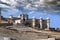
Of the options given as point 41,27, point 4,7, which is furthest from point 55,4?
point 4,7

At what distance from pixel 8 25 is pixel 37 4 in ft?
2.64

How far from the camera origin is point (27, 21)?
3.25 meters

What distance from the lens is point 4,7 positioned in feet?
10.7

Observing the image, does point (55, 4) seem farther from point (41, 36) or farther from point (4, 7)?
point (4, 7)

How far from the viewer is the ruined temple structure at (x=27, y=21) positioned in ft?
10.6

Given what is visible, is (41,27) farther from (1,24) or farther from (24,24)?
(1,24)

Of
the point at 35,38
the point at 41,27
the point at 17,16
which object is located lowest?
the point at 35,38

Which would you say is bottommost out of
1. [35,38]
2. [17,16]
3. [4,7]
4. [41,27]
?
[35,38]

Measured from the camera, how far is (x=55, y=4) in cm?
328

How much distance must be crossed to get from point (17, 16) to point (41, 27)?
589 mm

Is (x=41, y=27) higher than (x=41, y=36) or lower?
higher

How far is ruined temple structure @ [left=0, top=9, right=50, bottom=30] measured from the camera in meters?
3.23

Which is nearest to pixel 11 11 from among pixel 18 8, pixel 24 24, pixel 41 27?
pixel 18 8

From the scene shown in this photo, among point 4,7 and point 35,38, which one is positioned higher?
point 4,7
